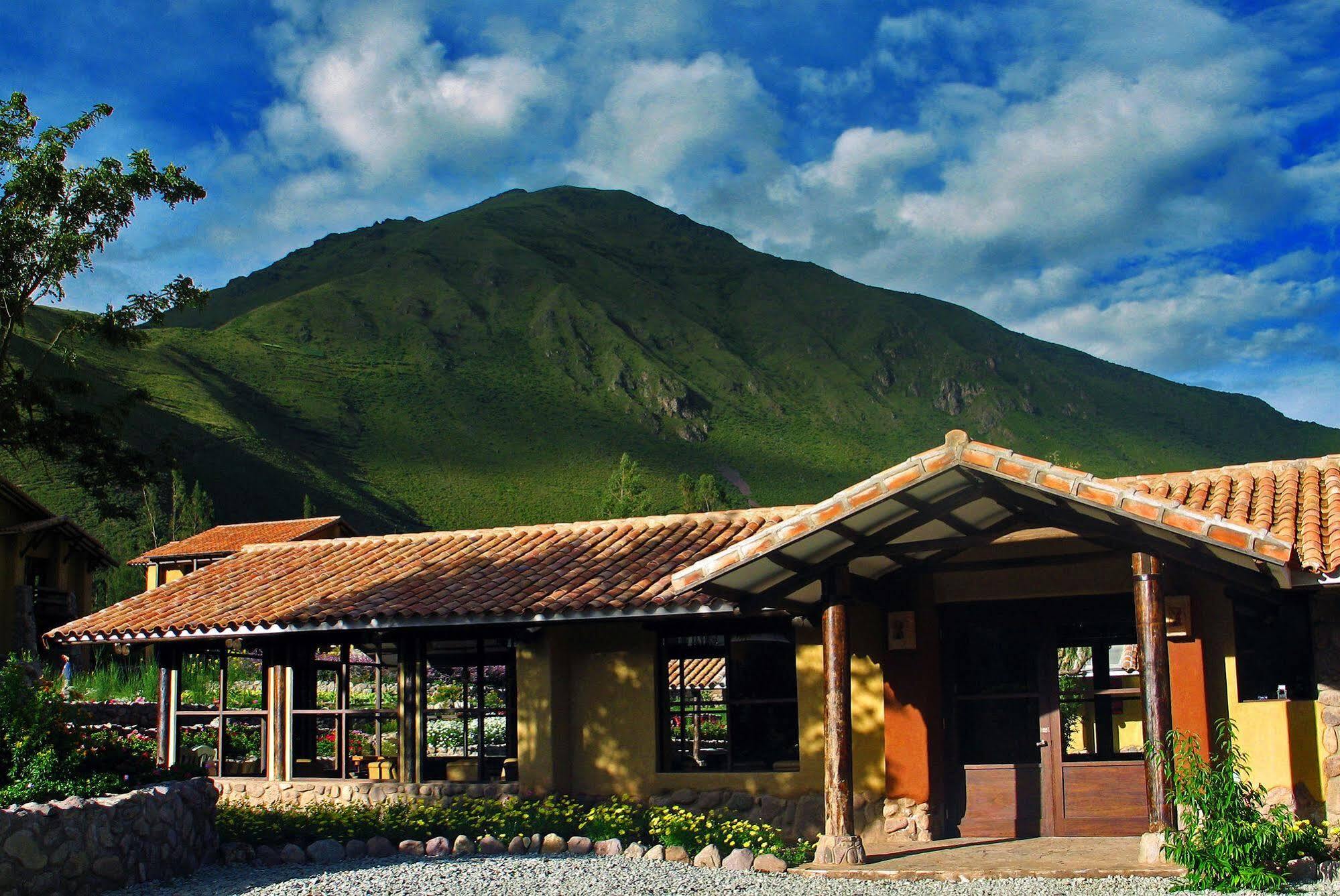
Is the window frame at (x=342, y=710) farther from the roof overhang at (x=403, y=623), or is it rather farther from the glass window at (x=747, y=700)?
the glass window at (x=747, y=700)

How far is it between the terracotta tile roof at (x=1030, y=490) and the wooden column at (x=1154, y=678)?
2.22 feet

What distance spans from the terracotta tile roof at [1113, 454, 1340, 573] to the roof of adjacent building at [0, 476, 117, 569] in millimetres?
32422

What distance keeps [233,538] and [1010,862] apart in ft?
113

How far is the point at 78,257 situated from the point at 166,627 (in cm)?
1374

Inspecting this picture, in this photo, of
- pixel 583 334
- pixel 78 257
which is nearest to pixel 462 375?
pixel 583 334

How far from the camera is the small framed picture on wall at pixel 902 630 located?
12953 mm

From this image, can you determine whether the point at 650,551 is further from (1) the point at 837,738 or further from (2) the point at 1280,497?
(2) the point at 1280,497

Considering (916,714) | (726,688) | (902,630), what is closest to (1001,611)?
(902,630)

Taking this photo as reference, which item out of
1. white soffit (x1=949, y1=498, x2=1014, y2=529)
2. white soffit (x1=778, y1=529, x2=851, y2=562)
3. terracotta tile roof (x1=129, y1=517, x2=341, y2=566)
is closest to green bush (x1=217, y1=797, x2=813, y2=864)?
white soffit (x1=778, y1=529, x2=851, y2=562)

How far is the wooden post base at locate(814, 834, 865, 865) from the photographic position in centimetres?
1077

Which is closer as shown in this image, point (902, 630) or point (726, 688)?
point (902, 630)

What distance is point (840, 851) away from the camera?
35.4 ft

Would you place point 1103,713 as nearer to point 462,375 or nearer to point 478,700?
point 478,700

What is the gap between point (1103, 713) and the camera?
13977mm
